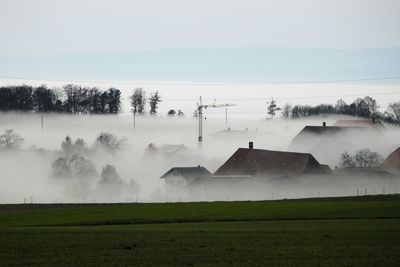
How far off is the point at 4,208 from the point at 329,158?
273 feet

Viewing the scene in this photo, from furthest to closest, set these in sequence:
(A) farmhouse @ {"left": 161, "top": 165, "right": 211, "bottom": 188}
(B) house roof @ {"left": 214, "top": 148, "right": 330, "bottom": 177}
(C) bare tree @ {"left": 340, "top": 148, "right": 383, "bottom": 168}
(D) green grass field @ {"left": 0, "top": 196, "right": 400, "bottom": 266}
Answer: (C) bare tree @ {"left": 340, "top": 148, "right": 383, "bottom": 168} < (A) farmhouse @ {"left": 161, "top": 165, "right": 211, "bottom": 188} < (B) house roof @ {"left": 214, "top": 148, "right": 330, "bottom": 177} < (D) green grass field @ {"left": 0, "top": 196, "right": 400, "bottom": 266}

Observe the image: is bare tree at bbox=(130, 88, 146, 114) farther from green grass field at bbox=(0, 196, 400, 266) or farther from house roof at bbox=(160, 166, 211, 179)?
green grass field at bbox=(0, 196, 400, 266)

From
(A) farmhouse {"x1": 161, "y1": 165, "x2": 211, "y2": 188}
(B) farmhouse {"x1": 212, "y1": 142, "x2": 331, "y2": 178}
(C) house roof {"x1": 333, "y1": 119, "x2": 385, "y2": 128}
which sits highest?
(C) house roof {"x1": 333, "y1": 119, "x2": 385, "y2": 128}

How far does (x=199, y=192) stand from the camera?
4577 inches

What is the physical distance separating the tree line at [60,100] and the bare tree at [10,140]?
20154mm

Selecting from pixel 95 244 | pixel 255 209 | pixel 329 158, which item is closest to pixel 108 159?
pixel 329 158

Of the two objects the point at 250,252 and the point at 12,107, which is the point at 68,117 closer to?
the point at 12,107

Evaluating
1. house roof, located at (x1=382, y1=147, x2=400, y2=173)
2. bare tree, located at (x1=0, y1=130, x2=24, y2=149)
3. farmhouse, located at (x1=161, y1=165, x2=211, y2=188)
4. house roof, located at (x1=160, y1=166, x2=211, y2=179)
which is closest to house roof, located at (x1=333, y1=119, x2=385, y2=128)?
house roof, located at (x1=382, y1=147, x2=400, y2=173)

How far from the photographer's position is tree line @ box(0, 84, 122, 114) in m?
156

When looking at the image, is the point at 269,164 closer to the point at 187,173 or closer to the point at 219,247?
the point at 187,173

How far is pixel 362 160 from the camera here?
137m

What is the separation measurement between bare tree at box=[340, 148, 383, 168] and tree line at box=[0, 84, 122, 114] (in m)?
54.2

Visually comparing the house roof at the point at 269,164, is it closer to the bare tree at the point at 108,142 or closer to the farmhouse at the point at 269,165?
the farmhouse at the point at 269,165

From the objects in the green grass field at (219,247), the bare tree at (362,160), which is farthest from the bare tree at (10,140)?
the green grass field at (219,247)
